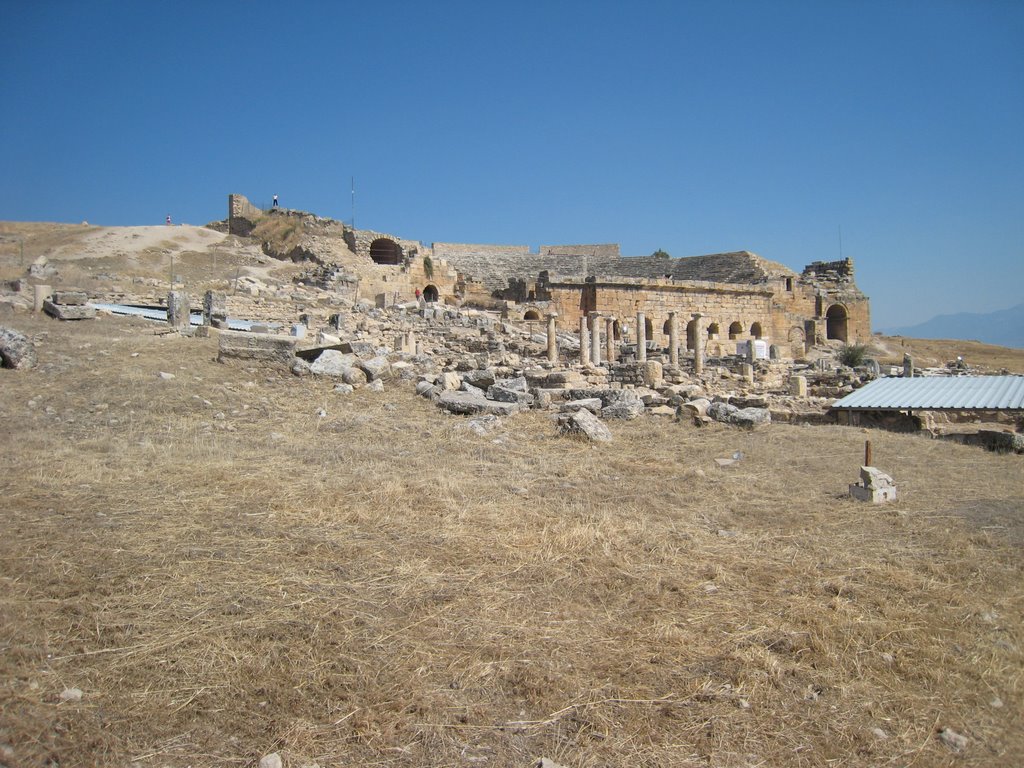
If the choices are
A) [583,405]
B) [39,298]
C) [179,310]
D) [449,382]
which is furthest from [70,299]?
[583,405]

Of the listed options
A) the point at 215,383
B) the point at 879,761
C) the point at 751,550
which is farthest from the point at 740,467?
the point at 215,383

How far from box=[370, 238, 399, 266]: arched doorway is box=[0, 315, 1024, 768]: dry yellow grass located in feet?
85.0

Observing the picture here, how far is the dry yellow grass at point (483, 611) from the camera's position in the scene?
102 inches

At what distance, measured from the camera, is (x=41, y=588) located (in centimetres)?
340

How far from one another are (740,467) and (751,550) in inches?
110

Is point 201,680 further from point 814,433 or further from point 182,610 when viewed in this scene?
point 814,433

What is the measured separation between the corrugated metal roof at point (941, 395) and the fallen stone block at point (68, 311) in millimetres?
14380

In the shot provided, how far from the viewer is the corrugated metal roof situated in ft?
36.4

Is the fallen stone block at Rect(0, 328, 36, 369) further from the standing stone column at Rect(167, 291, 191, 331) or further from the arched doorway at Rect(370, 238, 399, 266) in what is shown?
the arched doorway at Rect(370, 238, 399, 266)

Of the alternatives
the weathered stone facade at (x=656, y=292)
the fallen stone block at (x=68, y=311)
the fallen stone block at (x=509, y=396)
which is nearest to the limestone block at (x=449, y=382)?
the fallen stone block at (x=509, y=396)

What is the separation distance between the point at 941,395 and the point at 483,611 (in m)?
11.3

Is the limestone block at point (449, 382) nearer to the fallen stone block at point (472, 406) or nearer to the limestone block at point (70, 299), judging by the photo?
the fallen stone block at point (472, 406)

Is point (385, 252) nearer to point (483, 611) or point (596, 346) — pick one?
point (596, 346)

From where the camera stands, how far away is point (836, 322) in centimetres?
3425
